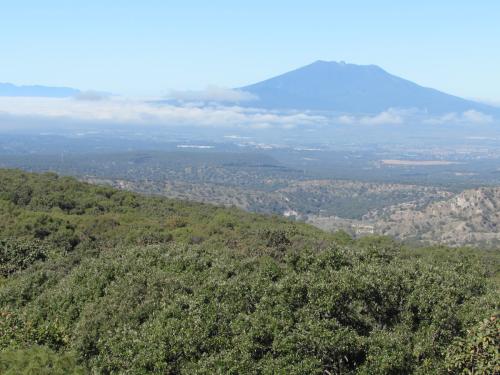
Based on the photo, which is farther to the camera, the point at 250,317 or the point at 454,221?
the point at 454,221

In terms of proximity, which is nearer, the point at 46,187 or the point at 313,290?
the point at 313,290

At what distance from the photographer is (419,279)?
20047 mm

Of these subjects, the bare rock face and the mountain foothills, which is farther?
the bare rock face

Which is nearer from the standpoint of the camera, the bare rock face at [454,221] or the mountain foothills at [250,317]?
the mountain foothills at [250,317]

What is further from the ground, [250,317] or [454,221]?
[250,317]

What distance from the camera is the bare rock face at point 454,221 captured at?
364 ft

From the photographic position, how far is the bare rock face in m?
111

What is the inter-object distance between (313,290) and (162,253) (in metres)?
9.29

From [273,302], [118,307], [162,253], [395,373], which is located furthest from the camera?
[162,253]

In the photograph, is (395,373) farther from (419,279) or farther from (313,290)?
(419,279)

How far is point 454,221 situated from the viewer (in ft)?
405

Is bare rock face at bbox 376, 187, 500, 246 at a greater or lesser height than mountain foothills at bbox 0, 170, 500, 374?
lesser

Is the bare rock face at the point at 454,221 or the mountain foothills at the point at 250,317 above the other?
the mountain foothills at the point at 250,317

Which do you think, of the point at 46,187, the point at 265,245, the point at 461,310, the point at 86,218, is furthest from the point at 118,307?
the point at 46,187
